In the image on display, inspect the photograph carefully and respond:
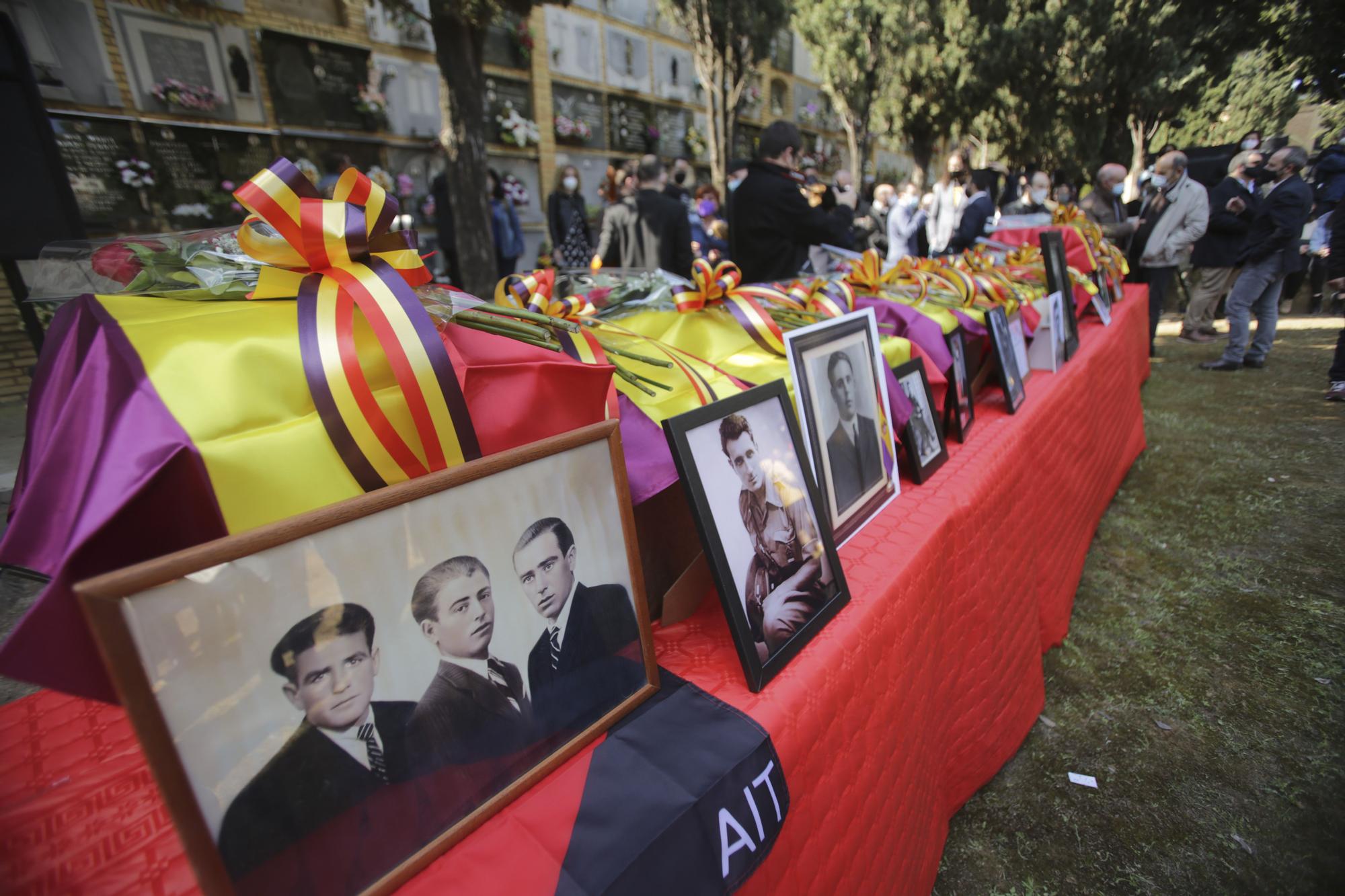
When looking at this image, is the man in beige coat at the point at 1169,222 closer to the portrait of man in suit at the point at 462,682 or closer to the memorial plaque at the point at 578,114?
the portrait of man in suit at the point at 462,682

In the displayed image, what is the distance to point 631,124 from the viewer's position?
1127cm

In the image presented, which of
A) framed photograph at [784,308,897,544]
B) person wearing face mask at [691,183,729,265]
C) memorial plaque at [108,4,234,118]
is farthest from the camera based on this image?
memorial plaque at [108,4,234,118]

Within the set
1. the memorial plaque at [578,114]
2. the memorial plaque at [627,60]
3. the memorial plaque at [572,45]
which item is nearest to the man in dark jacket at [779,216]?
the memorial plaque at [578,114]

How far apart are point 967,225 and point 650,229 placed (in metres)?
3.88

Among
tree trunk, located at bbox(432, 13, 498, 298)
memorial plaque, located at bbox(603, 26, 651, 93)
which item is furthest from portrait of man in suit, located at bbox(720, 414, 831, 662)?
memorial plaque, located at bbox(603, 26, 651, 93)

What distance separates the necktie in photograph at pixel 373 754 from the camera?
0.52 m

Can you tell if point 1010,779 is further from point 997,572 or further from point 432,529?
point 432,529

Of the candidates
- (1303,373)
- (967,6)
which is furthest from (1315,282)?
(967,6)

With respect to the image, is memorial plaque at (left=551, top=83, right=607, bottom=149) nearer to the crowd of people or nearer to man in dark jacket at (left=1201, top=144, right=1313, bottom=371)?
the crowd of people

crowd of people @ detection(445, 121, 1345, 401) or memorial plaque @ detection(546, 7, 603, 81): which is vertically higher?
memorial plaque @ detection(546, 7, 603, 81)

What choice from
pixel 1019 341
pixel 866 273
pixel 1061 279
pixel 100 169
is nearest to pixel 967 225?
pixel 1061 279

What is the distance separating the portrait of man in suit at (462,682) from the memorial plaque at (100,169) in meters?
7.41

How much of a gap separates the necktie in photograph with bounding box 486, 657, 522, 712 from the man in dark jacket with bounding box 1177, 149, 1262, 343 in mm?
7045

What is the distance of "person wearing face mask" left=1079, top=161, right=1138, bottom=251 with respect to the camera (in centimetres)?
560
